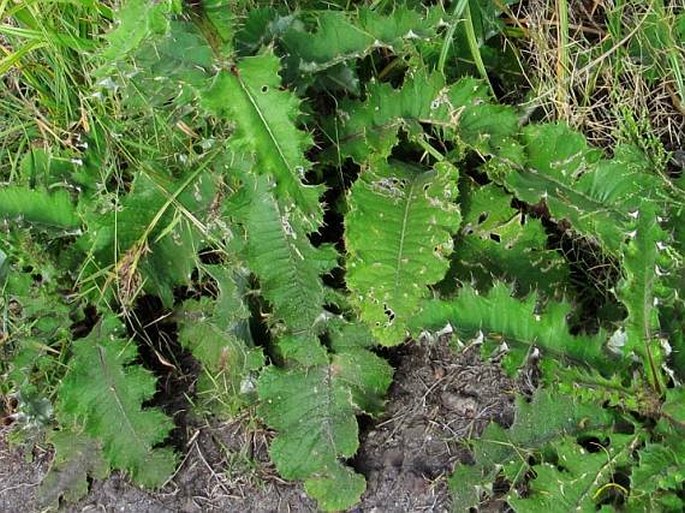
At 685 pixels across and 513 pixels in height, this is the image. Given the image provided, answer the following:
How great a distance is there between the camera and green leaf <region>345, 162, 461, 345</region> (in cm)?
200

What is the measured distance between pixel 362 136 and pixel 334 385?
591 millimetres

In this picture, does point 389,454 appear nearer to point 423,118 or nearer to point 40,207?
point 423,118

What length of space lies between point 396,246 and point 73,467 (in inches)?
38.8

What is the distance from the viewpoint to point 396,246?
203cm

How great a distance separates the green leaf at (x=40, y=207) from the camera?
2.34m

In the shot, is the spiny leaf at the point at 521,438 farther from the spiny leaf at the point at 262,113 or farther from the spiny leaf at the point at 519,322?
the spiny leaf at the point at 262,113

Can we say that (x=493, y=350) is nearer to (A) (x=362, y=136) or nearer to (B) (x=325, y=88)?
(A) (x=362, y=136)

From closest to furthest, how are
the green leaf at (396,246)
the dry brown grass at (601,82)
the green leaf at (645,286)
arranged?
the green leaf at (645,286), the green leaf at (396,246), the dry brown grass at (601,82)

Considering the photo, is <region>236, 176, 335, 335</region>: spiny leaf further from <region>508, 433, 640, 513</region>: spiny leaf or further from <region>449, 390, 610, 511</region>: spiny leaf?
<region>508, 433, 640, 513</region>: spiny leaf

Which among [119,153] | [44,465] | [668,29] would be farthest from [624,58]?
[44,465]

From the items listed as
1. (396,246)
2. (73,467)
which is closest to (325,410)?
(396,246)

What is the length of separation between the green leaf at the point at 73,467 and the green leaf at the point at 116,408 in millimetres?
32

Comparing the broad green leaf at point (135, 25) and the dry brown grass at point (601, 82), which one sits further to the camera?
the dry brown grass at point (601, 82)

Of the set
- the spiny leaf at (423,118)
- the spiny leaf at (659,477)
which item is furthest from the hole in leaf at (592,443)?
the spiny leaf at (423,118)
